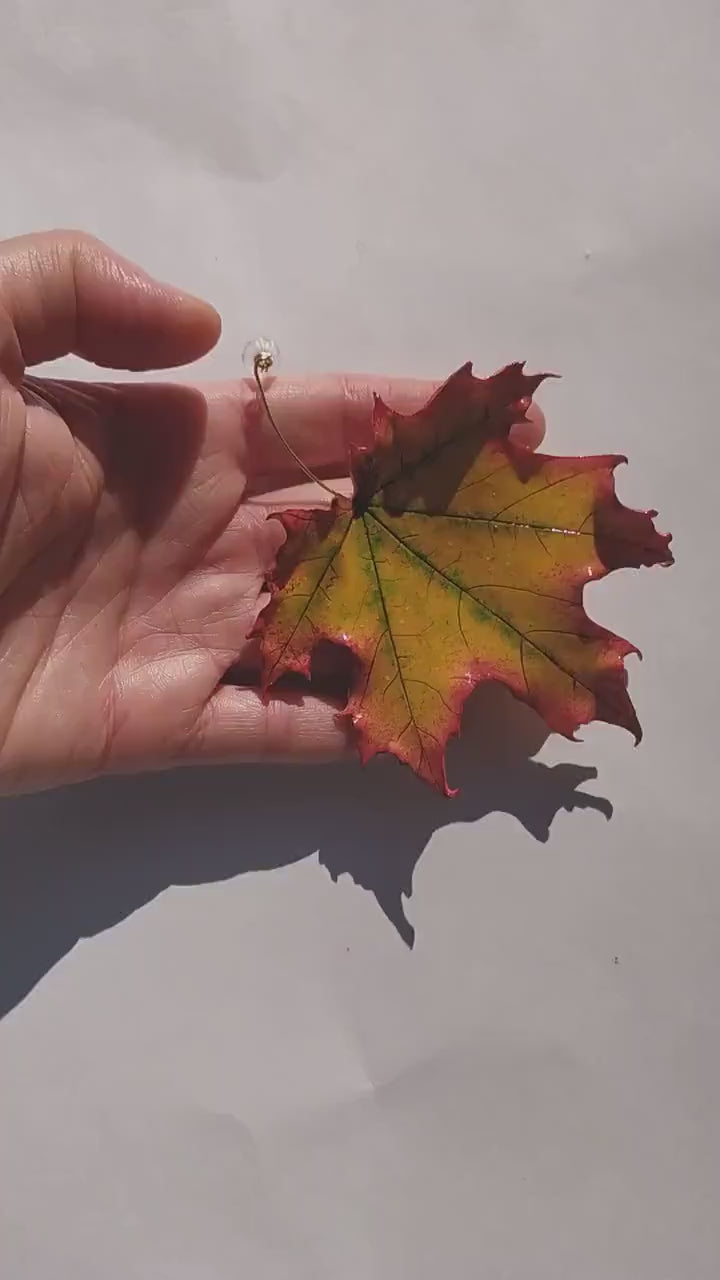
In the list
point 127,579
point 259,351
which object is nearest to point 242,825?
point 127,579

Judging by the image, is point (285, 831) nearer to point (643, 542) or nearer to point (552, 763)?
point (552, 763)

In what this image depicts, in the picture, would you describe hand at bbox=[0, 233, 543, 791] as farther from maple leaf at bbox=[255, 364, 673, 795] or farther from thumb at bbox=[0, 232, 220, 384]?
maple leaf at bbox=[255, 364, 673, 795]

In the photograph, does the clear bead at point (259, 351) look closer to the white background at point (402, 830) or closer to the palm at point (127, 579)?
the white background at point (402, 830)

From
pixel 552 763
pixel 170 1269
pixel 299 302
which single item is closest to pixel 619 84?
pixel 299 302

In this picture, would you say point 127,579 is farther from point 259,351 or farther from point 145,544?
point 259,351

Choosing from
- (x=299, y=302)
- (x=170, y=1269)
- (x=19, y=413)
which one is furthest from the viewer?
(x=299, y=302)

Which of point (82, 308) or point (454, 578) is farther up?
point (82, 308)
